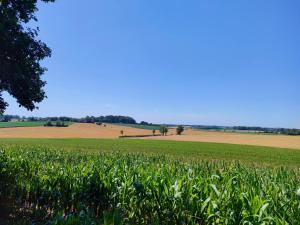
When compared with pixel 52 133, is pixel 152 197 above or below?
below

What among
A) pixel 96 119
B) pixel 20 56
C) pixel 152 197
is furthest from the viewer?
pixel 96 119

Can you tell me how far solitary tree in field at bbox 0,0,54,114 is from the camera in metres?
10.8

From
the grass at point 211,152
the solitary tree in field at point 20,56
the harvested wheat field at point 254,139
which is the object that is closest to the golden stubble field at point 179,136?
the harvested wheat field at point 254,139

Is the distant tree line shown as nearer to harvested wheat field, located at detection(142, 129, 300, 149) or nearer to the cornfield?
harvested wheat field, located at detection(142, 129, 300, 149)

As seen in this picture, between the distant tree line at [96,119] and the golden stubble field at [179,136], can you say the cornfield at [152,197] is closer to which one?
the golden stubble field at [179,136]

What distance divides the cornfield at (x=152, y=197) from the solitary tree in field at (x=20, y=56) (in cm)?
252

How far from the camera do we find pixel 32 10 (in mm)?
12117

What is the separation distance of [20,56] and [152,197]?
21.1 feet

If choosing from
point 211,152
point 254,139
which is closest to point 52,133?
point 254,139

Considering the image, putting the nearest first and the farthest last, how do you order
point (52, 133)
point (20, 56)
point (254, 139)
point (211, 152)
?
1. point (20, 56)
2. point (211, 152)
3. point (254, 139)
4. point (52, 133)

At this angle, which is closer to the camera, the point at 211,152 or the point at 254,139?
the point at 211,152

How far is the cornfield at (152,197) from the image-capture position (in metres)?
6.04

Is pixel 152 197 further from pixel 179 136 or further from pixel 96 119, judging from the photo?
pixel 96 119

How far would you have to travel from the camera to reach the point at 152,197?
8.05m
